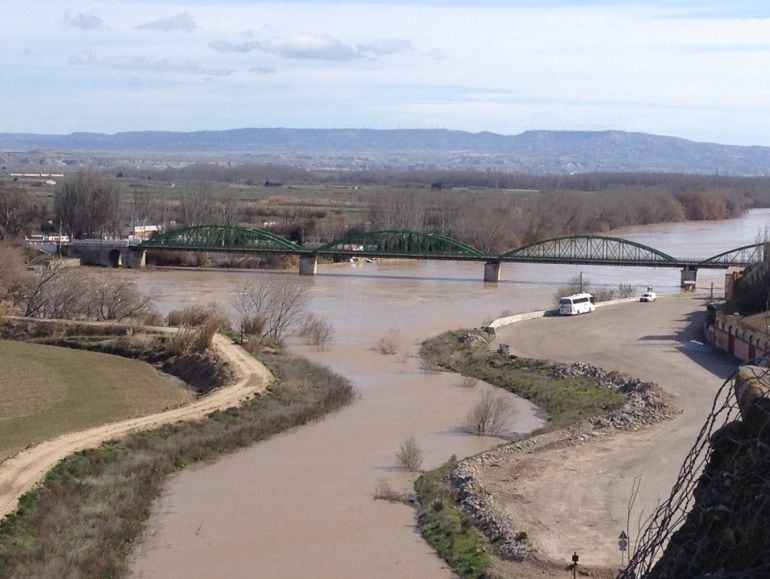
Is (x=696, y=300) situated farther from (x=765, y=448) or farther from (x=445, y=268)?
(x=765, y=448)

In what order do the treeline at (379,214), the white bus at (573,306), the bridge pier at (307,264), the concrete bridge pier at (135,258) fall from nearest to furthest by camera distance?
1. the white bus at (573,306)
2. the bridge pier at (307,264)
3. the concrete bridge pier at (135,258)
4. the treeline at (379,214)

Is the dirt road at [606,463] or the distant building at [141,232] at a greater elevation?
the dirt road at [606,463]

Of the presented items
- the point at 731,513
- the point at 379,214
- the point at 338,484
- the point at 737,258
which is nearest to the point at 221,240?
the point at 379,214

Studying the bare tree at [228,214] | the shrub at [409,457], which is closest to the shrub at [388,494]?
the shrub at [409,457]

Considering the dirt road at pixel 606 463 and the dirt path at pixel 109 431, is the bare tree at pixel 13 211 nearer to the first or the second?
the dirt road at pixel 606 463

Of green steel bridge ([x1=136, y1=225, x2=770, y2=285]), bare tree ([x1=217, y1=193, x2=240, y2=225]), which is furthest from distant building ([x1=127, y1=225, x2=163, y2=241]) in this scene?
green steel bridge ([x1=136, y1=225, x2=770, y2=285])

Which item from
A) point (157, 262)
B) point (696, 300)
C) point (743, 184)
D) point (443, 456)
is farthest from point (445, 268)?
point (743, 184)

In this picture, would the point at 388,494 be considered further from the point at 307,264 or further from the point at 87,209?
the point at 87,209
